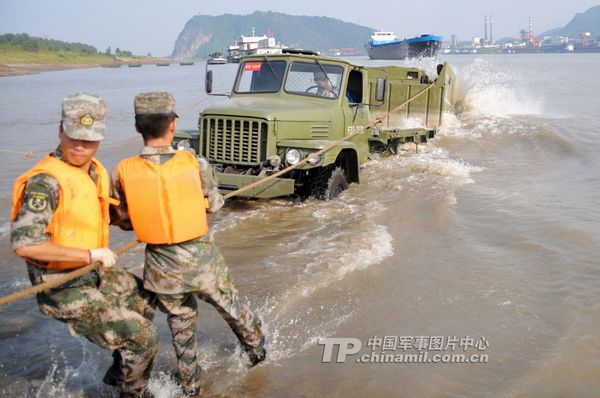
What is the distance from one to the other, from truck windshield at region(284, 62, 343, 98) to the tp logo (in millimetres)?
5067

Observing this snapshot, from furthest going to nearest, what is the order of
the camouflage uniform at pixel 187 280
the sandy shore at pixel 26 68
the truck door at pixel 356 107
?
the sandy shore at pixel 26 68 < the truck door at pixel 356 107 < the camouflage uniform at pixel 187 280

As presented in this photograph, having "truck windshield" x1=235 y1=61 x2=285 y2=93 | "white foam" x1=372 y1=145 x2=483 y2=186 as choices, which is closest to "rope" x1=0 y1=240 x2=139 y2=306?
"truck windshield" x1=235 y1=61 x2=285 y2=93

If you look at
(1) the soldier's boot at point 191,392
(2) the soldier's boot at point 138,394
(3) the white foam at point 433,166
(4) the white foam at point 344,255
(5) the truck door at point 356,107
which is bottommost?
(1) the soldier's boot at point 191,392

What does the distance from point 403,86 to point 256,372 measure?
10.8 m

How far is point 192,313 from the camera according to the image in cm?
349

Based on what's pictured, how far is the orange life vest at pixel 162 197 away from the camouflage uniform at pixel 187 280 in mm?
65

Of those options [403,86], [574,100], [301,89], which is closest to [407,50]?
[574,100]

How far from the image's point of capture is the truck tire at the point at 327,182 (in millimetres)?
8102

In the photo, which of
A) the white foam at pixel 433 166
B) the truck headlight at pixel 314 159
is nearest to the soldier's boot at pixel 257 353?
the truck headlight at pixel 314 159

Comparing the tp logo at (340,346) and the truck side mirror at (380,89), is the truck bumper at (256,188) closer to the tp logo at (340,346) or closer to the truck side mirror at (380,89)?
the truck side mirror at (380,89)

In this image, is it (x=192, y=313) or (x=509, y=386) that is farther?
(x=509, y=386)

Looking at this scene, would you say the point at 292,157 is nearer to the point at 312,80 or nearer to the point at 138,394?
the point at 312,80

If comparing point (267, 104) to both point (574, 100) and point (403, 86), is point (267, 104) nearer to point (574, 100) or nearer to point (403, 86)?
point (403, 86)

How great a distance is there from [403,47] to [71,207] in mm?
54863
